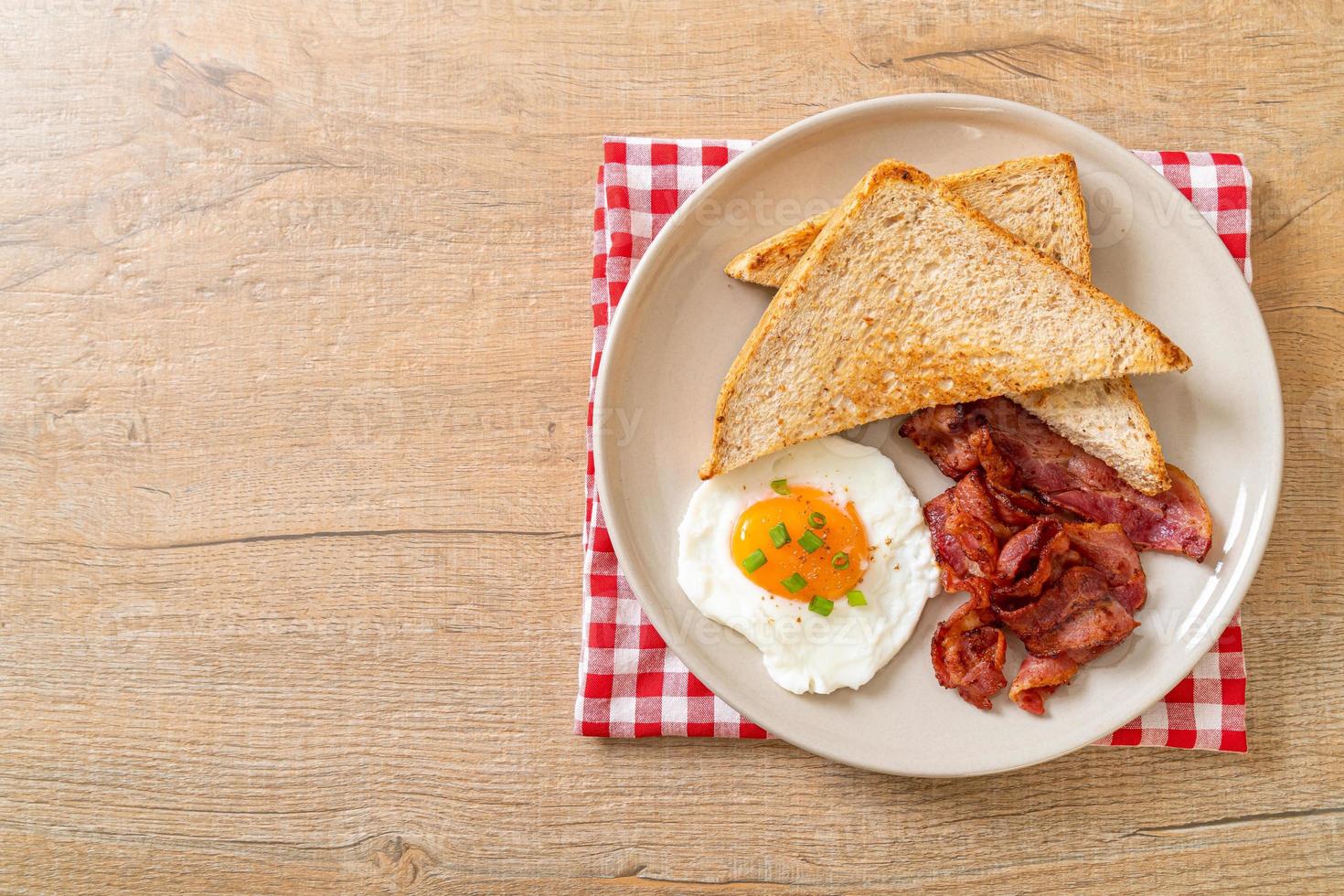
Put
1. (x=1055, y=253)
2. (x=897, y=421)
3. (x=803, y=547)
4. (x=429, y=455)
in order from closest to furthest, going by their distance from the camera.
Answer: (x=803, y=547)
(x=1055, y=253)
(x=897, y=421)
(x=429, y=455)

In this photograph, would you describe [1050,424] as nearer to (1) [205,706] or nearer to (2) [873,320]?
(2) [873,320]

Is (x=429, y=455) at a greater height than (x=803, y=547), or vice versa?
(x=429, y=455)

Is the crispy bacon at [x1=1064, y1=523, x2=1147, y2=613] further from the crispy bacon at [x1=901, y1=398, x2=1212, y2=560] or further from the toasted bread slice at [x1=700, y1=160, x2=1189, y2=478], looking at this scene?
the toasted bread slice at [x1=700, y1=160, x2=1189, y2=478]

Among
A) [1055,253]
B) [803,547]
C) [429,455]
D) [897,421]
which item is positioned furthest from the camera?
[429,455]
